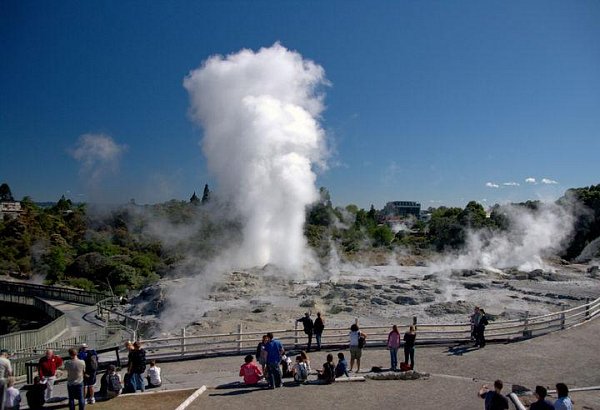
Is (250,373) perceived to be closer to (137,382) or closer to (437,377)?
(137,382)

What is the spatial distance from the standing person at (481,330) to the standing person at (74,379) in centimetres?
1199

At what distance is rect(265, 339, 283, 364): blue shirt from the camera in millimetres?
11852

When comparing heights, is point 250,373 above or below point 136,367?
below

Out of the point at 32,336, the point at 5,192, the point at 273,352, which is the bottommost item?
the point at 32,336

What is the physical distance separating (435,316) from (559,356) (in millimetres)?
13307

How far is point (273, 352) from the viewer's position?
38.8 ft

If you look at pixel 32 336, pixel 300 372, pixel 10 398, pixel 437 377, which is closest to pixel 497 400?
pixel 437 377

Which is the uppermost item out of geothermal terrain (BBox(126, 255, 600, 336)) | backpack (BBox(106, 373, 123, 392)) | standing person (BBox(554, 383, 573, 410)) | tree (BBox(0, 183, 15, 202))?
tree (BBox(0, 183, 15, 202))

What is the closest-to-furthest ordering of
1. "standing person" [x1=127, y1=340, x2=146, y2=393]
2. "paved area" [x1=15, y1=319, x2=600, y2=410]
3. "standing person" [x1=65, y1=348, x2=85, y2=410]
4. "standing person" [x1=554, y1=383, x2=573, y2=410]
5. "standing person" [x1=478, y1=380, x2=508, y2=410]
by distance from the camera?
"standing person" [x1=554, y1=383, x2=573, y2=410] → "standing person" [x1=478, y1=380, x2=508, y2=410] → "standing person" [x1=65, y1=348, x2=85, y2=410] → "paved area" [x1=15, y1=319, x2=600, y2=410] → "standing person" [x1=127, y1=340, x2=146, y2=393]

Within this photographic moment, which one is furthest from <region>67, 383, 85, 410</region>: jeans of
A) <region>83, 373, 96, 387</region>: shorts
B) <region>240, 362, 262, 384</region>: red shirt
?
<region>240, 362, 262, 384</region>: red shirt

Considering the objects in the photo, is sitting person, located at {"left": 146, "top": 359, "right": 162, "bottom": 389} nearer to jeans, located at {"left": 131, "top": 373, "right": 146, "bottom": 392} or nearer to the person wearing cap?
jeans, located at {"left": 131, "top": 373, "right": 146, "bottom": 392}

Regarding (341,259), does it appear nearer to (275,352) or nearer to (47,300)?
(47,300)

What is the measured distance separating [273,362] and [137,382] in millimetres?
3433

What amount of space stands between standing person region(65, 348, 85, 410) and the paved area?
7.31ft
